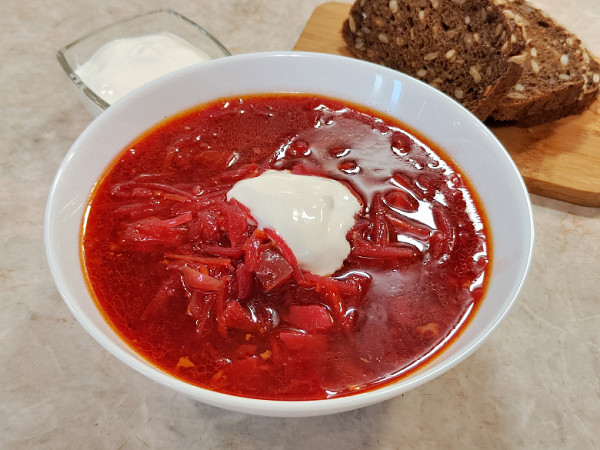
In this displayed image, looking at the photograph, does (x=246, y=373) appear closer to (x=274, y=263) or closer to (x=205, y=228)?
(x=274, y=263)

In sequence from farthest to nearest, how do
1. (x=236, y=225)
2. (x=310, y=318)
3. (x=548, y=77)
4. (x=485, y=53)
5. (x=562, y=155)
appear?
(x=548, y=77), (x=562, y=155), (x=485, y=53), (x=236, y=225), (x=310, y=318)

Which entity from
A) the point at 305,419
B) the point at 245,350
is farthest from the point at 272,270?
the point at 305,419

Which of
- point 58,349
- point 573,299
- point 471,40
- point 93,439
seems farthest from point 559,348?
point 58,349

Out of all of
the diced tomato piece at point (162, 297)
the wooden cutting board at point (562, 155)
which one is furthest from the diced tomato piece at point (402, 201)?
the wooden cutting board at point (562, 155)

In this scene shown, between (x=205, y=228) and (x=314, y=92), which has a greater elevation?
(x=314, y=92)

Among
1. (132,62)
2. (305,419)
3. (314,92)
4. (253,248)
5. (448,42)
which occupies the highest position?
Result: (448,42)

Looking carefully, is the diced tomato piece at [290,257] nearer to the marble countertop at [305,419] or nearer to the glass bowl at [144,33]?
the marble countertop at [305,419]

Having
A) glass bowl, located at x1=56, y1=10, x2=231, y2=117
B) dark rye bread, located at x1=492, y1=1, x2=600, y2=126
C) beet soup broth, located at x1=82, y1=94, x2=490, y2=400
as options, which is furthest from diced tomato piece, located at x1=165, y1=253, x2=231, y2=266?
dark rye bread, located at x1=492, y1=1, x2=600, y2=126

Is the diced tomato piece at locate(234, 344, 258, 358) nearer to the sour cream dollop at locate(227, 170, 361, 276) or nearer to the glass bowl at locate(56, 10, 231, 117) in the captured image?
the sour cream dollop at locate(227, 170, 361, 276)
